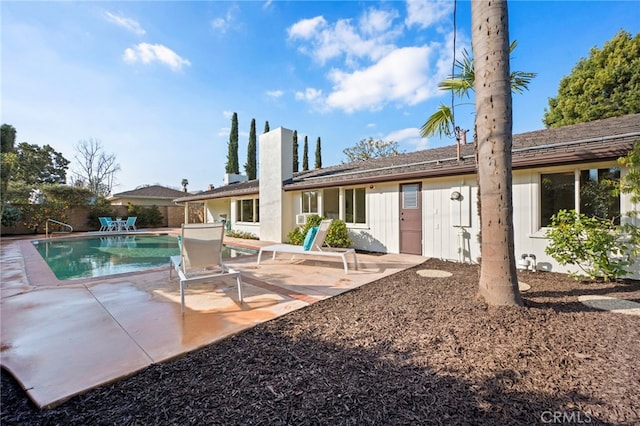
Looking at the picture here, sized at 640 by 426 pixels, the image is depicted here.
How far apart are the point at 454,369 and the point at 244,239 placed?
13.8m

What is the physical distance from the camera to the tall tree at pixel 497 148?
3.76 metres

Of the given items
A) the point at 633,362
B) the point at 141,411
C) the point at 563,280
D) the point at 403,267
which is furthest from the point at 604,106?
the point at 141,411

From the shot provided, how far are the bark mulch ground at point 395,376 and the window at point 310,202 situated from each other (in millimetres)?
8306

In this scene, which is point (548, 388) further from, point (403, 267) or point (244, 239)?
point (244, 239)

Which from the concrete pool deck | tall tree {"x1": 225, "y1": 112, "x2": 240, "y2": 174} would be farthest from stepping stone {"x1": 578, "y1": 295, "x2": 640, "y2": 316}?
tall tree {"x1": 225, "y1": 112, "x2": 240, "y2": 174}

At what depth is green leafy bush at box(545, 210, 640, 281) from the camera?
5316 millimetres

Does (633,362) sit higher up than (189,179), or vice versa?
(189,179)

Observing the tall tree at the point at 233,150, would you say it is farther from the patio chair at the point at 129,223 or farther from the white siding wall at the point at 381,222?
the white siding wall at the point at 381,222

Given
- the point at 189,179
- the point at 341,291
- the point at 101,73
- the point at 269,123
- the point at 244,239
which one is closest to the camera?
the point at 341,291

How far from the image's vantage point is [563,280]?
19.1ft

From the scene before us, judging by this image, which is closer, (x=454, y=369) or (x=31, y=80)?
(x=454, y=369)

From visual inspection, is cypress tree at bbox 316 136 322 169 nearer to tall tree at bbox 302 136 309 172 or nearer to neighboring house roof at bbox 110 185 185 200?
tall tree at bbox 302 136 309 172

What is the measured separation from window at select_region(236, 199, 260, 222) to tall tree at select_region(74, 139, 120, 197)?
91.4ft

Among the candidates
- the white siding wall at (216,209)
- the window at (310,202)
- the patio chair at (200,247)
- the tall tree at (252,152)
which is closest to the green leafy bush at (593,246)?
the patio chair at (200,247)
